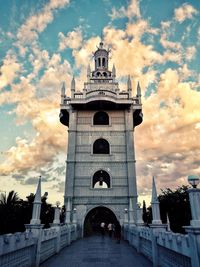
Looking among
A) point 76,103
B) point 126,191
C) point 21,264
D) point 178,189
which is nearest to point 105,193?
point 126,191

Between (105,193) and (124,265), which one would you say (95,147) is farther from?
(124,265)

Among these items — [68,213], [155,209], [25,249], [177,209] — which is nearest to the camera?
[25,249]

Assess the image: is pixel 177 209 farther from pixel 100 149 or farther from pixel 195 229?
pixel 195 229

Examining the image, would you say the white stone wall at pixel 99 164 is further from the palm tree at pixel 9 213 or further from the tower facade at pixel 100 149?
the palm tree at pixel 9 213

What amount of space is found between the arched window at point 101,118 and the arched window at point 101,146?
3.09m

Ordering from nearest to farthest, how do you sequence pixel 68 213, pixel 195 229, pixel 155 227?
pixel 195 229 → pixel 155 227 → pixel 68 213

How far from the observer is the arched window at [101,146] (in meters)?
29.7

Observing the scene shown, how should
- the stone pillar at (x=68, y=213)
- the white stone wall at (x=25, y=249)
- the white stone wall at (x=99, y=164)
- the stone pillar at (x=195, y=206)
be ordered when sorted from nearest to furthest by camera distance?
the stone pillar at (x=195, y=206) < the white stone wall at (x=25, y=249) < the stone pillar at (x=68, y=213) < the white stone wall at (x=99, y=164)

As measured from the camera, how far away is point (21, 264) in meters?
7.25

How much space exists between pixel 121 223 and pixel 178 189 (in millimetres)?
25321

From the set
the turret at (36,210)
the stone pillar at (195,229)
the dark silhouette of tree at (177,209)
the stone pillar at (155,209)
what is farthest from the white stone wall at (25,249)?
the dark silhouette of tree at (177,209)

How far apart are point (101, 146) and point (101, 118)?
13.7 ft

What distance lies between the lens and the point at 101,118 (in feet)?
105

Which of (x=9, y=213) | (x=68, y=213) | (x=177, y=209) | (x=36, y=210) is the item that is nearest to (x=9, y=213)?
(x=9, y=213)
